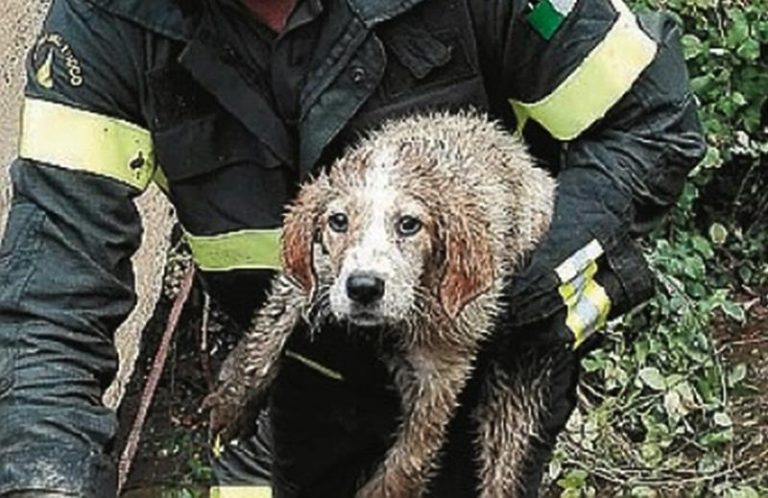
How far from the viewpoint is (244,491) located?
4355 mm

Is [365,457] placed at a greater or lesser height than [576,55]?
lesser

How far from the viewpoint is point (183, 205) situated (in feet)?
12.5

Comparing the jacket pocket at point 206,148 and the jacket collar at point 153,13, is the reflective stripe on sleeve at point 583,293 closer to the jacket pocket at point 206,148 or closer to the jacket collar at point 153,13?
the jacket pocket at point 206,148

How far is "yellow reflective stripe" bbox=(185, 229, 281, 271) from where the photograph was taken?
3.78 meters

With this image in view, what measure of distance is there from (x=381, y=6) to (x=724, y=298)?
3352 millimetres

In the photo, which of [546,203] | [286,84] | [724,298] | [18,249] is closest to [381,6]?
[286,84]

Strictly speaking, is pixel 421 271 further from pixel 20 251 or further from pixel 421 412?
pixel 20 251

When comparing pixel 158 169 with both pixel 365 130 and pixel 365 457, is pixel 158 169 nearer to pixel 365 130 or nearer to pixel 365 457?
pixel 365 130

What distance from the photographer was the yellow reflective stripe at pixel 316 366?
391 cm

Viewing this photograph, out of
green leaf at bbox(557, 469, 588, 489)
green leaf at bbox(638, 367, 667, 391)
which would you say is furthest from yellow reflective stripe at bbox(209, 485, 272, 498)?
green leaf at bbox(638, 367, 667, 391)

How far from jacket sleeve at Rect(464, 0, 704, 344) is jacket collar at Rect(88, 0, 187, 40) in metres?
0.48

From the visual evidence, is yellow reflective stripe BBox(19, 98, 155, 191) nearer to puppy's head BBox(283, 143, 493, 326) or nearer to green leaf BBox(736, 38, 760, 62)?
puppy's head BBox(283, 143, 493, 326)

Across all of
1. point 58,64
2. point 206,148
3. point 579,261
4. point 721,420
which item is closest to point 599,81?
point 579,261

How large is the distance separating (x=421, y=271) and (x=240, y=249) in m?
0.50
